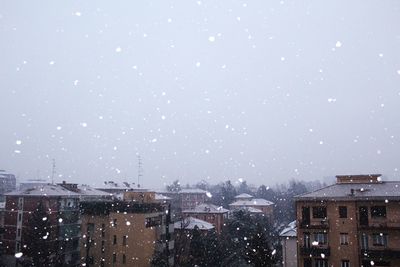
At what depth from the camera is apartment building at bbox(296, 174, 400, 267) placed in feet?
90.3

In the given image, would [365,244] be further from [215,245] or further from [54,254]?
[54,254]

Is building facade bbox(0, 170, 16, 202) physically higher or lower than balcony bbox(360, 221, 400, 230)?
higher

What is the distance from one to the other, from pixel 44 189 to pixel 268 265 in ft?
102

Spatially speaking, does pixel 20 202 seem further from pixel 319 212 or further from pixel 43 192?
pixel 319 212

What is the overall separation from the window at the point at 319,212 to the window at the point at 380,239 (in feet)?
13.7

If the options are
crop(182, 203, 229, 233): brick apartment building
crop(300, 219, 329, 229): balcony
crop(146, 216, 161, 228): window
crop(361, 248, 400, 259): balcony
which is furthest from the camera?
crop(182, 203, 229, 233): brick apartment building

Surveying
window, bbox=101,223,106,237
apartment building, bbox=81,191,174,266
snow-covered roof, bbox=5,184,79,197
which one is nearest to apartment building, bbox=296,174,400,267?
apartment building, bbox=81,191,174,266

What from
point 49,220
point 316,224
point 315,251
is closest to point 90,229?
point 49,220

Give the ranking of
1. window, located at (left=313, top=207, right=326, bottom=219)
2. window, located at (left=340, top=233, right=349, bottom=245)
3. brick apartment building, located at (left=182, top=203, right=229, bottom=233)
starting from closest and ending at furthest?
1. window, located at (left=340, top=233, right=349, bottom=245)
2. window, located at (left=313, top=207, right=326, bottom=219)
3. brick apartment building, located at (left=182, top=203, right=229, bottom=233)

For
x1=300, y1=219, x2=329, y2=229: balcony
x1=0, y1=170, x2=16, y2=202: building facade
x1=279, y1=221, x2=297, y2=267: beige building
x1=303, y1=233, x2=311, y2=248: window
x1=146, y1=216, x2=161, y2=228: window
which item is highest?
x1=0, y1=170, x2=16, y2=202: building facade

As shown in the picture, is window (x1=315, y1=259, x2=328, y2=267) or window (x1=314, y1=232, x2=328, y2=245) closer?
window (x1=315, y1=259, x2=328, y2=267)

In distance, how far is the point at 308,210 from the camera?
102ft

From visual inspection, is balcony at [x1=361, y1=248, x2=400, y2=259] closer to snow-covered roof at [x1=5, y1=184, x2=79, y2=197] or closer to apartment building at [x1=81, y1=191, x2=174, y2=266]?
apartment building at [x1=81, y1=191, x2=174, y2=266]

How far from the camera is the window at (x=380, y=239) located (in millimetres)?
27561
